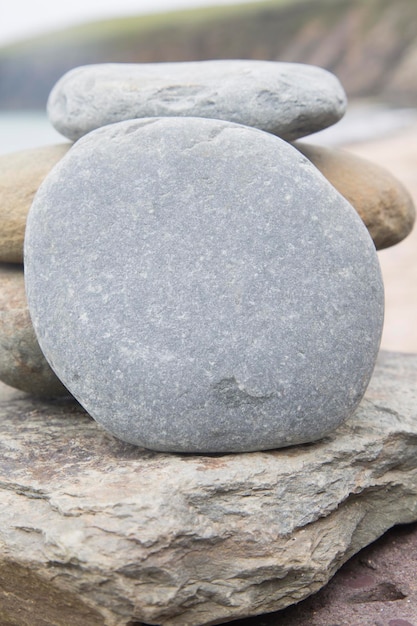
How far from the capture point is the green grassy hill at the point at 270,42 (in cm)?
2570

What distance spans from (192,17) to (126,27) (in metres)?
2.67

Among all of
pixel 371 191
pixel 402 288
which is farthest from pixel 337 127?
pixel 371 191

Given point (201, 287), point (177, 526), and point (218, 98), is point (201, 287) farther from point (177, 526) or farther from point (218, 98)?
point (218, 98)

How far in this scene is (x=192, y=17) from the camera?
102ft

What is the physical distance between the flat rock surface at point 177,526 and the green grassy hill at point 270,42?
2244 cm

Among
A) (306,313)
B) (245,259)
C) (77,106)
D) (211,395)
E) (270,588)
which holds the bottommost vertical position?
(270,588)

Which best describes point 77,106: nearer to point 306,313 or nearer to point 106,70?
point 106,70

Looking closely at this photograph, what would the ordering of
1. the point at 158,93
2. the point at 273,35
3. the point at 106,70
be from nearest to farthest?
the point at 158,93, the point at 106,70, the point at 273,35

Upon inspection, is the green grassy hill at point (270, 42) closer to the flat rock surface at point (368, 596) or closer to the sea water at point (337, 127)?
the sea water at point (337, 127)

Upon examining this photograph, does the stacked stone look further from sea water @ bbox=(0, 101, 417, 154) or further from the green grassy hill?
the green grassy hill

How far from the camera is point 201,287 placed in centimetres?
245

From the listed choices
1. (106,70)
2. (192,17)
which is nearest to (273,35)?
(192,17)

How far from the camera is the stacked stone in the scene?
243 cm

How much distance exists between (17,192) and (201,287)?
45.0 inches
